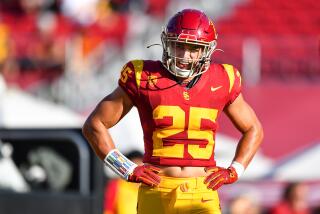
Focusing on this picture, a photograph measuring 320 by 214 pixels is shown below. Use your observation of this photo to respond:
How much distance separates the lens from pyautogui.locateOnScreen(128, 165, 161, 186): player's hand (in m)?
4.74

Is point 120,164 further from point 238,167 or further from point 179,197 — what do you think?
point 238,167

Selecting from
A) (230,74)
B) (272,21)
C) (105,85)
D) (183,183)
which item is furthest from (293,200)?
(272,21)

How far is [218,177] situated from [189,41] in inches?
27.6

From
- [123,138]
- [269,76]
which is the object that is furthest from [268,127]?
[123,138]

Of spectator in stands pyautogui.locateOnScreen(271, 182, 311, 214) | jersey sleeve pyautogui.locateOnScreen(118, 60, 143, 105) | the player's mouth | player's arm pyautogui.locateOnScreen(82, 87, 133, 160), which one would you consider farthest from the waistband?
spectator in stands pyautogui.locateOnScreen(271, 182, 311, 214)

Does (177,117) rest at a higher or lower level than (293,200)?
higher

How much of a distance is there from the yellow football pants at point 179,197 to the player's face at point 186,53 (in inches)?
22.9

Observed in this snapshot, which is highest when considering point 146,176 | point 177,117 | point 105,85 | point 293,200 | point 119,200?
point 177,117

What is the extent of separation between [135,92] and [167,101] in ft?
0.56

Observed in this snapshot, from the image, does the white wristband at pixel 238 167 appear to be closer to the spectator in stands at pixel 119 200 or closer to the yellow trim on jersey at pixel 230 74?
the yellow trim on jersey at pixel 230 74

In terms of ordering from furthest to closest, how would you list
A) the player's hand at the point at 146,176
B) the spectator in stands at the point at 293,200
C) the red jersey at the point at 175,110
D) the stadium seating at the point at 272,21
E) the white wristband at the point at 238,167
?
1. the stadium seating at the point at 272,21
2. the spectator in stands at the point at 293,200
3. the white wristband at the point at 238,167
4. the red jersey at the point at 175,110
5. the player's hand at the point at 146,176

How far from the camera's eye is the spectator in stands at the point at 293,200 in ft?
27.8

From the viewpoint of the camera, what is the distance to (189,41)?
4.81m

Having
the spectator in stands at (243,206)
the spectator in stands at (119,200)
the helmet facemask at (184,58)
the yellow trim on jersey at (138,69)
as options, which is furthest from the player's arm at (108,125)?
the spectator in stands at (243,206)
